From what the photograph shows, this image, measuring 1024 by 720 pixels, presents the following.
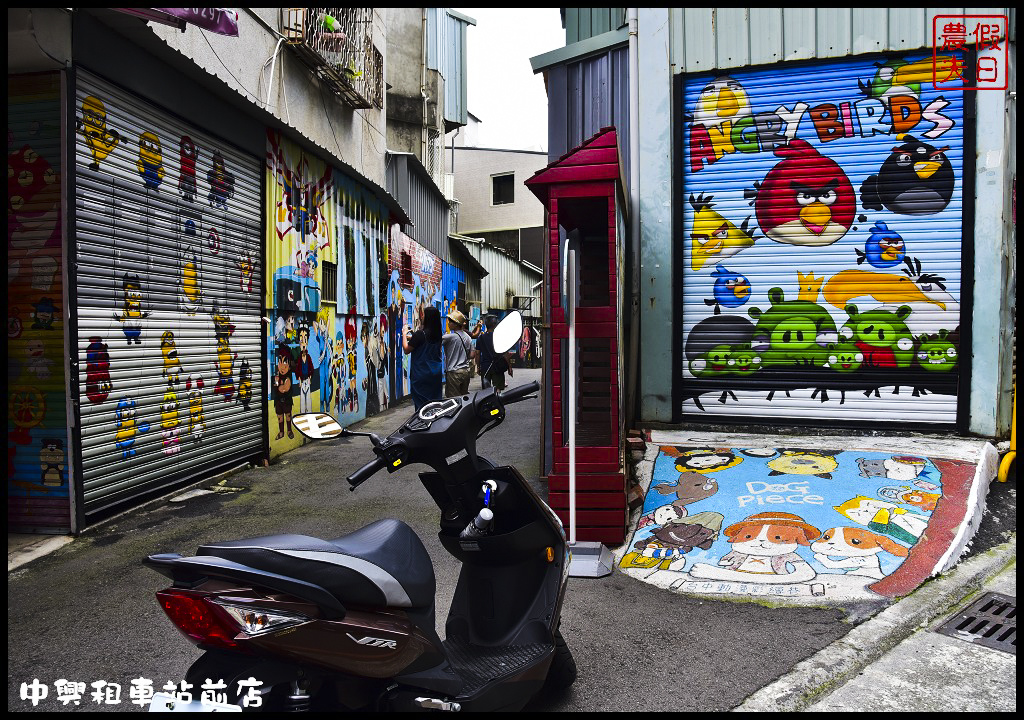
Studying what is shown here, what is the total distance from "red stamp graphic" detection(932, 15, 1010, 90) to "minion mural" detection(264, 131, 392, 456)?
7.25 m

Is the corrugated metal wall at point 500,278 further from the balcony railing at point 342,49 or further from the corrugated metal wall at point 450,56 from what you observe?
the balcony railing at point 342,49

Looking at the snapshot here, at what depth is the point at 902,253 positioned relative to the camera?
6508 millimetres

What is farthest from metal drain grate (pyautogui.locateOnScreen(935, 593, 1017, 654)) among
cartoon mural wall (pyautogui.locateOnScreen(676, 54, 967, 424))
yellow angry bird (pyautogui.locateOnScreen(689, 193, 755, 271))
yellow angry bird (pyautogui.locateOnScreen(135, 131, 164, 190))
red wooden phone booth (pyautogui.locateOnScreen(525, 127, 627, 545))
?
yellow angry bird (pyautogui.locateOnScreen(135, 131, 164, 190))

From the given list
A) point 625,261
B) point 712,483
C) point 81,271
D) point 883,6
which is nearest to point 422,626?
point 712,483

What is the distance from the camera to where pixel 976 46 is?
6.34m


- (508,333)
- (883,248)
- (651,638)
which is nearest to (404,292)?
(883,248)

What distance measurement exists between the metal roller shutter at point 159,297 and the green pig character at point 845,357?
20.6 ft

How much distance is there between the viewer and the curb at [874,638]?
3.08 meters

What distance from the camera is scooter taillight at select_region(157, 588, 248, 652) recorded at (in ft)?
6.33

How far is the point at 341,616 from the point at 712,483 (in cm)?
414

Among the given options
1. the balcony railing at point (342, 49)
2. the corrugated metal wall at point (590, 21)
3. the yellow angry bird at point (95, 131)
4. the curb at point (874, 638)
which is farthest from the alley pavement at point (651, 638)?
the balcony railing at point (342, 49)

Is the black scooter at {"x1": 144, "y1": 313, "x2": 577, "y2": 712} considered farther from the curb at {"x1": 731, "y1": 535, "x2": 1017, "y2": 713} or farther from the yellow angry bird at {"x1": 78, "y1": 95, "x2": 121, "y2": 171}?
the yellow angry bird at {"x1": 78, "y1": 95, "x2": 121, "y2": 171}

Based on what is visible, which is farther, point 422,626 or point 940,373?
point 940,373

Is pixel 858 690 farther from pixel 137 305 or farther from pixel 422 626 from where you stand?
pixel 137 305
